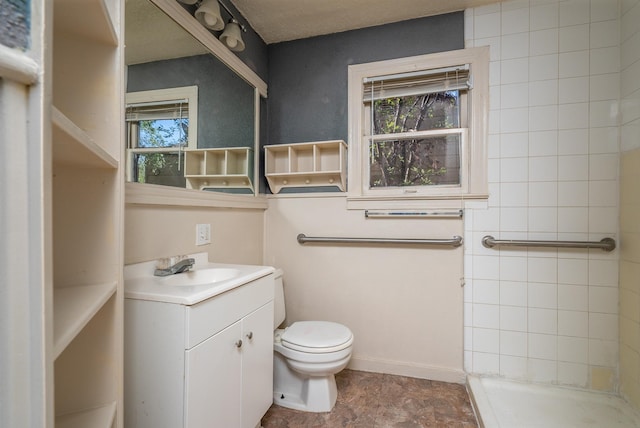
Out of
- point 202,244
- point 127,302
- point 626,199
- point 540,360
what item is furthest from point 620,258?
point 127,302

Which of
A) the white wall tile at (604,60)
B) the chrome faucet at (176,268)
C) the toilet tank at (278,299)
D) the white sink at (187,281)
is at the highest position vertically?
the white wall tile at (604,60)

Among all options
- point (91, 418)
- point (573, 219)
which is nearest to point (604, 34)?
point (573, 219)

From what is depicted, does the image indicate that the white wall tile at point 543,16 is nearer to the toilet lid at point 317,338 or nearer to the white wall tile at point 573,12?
the white wall tile at point 573,12

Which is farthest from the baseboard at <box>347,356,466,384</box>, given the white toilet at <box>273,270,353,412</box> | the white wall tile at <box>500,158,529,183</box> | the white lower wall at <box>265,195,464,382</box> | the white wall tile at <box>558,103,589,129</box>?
the white wall tile at <box>558,103,589,129</box>

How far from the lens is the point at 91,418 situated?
0.76 meters

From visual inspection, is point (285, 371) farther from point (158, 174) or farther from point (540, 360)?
point (540, 360)

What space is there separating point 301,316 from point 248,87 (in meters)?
1.65

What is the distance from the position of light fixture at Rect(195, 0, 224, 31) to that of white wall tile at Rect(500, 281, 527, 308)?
7.31ft

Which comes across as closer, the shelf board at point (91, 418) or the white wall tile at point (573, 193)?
the shelf board at point (91, 418)

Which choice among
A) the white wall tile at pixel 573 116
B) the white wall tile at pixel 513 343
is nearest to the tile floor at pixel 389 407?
the white wall tile at pixel 513 343

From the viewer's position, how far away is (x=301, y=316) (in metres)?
2.15

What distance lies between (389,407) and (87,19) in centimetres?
205

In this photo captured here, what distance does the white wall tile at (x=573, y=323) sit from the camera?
170 centimetres

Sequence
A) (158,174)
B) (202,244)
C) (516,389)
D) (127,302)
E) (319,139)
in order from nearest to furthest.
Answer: (127,302) < (158,174) < (202,244) < (516,389) < (319,139)
